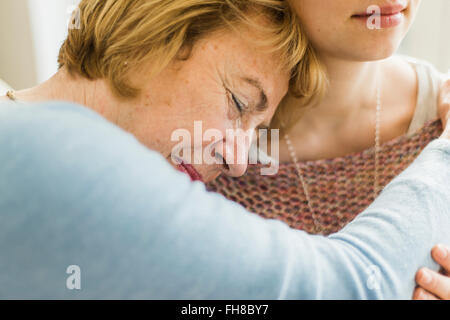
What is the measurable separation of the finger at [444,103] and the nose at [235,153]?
380mm


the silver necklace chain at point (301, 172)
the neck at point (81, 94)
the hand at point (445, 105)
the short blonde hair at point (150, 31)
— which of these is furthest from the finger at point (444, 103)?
the neck at point (81, 94)

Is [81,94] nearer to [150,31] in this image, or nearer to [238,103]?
[150,31]

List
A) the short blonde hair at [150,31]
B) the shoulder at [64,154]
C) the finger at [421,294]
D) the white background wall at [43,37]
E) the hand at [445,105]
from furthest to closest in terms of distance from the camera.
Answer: the white background wall at [43,37] → the hand at [445,105] → the short blonde hair at [150,31] → the finger at [421,294] → the shoulder at [64,154]

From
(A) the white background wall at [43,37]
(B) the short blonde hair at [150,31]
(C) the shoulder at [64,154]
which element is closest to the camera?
(C) the shoulder at [64,154]

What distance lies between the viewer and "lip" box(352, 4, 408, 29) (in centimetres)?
79

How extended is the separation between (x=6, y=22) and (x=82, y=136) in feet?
4.22

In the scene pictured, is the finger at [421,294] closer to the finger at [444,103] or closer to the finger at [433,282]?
the finger at [433,282]

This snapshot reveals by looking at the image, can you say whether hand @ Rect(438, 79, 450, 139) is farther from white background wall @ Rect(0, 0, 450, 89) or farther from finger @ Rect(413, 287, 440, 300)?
white background wall @ Rect(0, 0, 450, 89)

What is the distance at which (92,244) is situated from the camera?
0.45 meters

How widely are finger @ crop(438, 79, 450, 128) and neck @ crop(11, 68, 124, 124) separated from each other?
2.01 feet

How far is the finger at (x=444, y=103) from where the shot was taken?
35.4 inches

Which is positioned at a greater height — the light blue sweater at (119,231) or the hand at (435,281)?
the light blue sweater at (119,231)

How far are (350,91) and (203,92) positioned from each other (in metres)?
0.39

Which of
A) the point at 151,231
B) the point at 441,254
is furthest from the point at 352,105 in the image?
the point at 151,231
